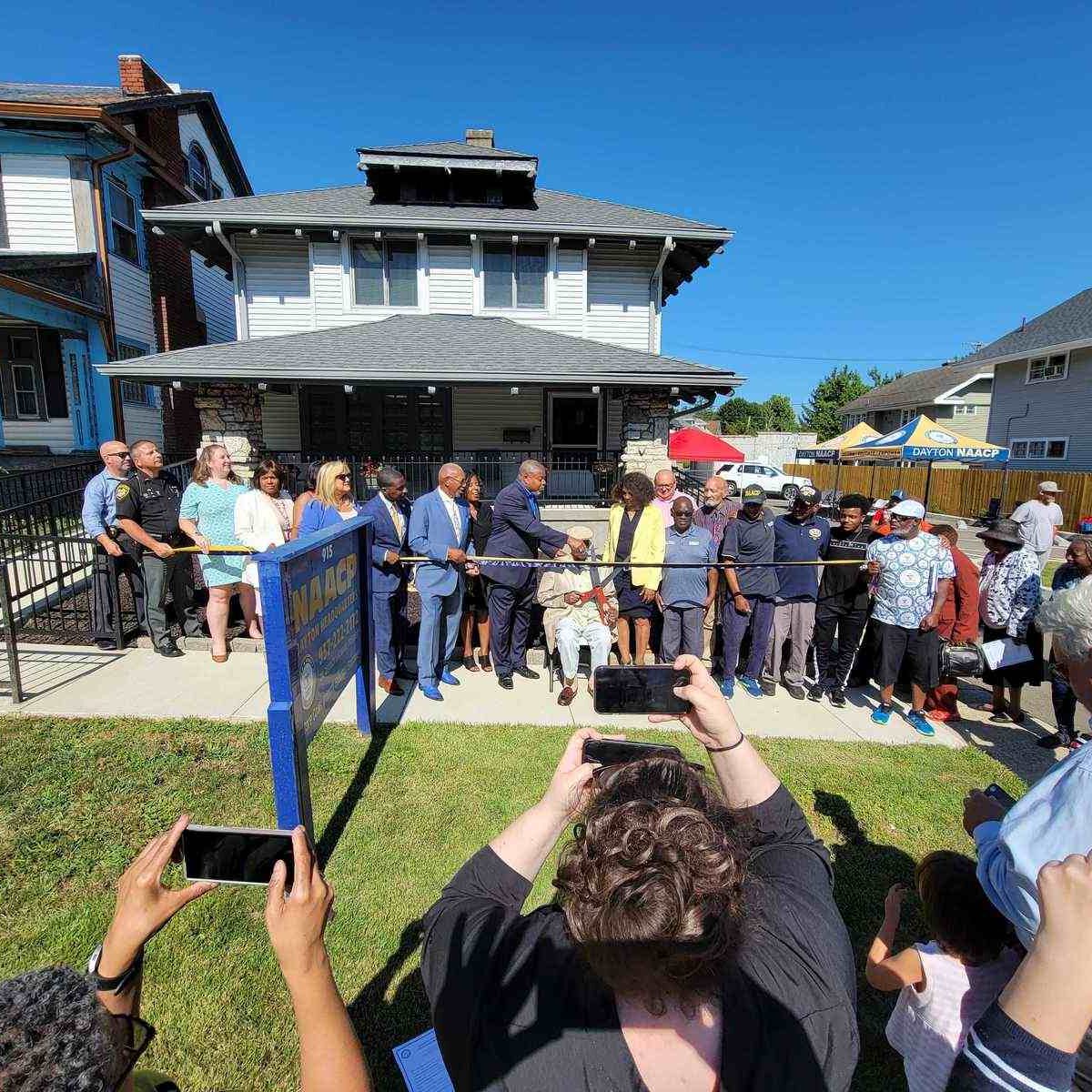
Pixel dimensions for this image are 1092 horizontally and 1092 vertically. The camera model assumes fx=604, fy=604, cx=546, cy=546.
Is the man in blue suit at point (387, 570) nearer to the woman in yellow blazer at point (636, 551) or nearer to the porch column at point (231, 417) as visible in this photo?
the woman in yellow blazer at point (636, 551)

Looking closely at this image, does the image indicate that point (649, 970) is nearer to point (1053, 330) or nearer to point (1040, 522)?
point (1040, 522)

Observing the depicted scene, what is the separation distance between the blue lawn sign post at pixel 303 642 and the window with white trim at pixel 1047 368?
2943 centimetres

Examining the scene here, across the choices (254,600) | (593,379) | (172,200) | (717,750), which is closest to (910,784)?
(717,750)

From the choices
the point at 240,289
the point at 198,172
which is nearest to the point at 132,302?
the point at 240,289

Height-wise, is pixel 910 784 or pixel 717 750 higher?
pixel 717 750

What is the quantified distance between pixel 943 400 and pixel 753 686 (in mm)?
37705

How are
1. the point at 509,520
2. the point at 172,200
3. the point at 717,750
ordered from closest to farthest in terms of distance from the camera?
the point at 717,750, the point at 509,520, the point at 172,200

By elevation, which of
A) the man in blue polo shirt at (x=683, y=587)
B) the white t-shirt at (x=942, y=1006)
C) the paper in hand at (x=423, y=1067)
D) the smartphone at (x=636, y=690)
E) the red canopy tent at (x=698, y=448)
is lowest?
the paper in hand at (x=423, y=1067)

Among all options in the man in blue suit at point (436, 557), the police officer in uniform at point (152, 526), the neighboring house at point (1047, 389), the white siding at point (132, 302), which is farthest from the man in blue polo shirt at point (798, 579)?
the neighboring house at point (1047, 389)

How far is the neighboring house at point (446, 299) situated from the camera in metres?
12.8

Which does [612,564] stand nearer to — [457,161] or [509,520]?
[509,520]

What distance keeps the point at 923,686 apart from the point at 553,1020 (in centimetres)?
526

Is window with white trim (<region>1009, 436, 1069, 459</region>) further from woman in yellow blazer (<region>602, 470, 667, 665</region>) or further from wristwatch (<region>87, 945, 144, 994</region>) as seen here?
wristwatch (<region>87, 945, 144, 994</region>)

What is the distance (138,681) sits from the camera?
17.8ft
